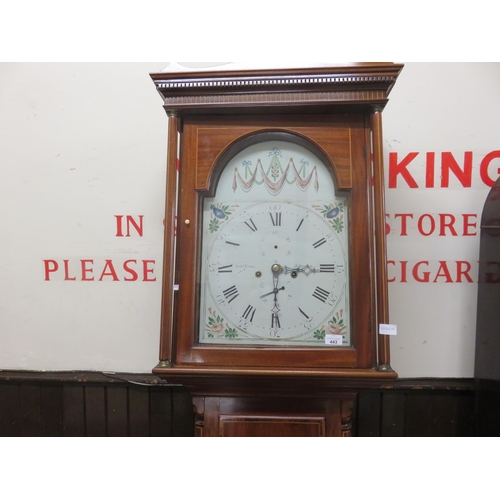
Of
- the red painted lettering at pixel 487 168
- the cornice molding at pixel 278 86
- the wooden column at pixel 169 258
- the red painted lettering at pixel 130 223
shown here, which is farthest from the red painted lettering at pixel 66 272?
the red painted lettering at pixel 487 168

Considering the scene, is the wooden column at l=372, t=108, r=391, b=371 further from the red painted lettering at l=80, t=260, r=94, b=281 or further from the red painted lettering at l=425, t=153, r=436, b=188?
the red painted lettering at l=80, t=260, r=94, b=281

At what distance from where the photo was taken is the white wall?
1384 millimetres

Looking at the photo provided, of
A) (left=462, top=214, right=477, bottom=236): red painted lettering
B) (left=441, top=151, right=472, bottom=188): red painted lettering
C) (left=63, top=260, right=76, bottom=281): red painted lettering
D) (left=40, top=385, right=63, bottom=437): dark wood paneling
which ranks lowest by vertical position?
(left=40, top=385, right=63, bottom=437): dark wood paneling

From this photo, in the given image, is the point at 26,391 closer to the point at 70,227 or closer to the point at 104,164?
the point at 70,227

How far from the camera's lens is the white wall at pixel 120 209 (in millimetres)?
1384

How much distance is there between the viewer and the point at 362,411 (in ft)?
4.66

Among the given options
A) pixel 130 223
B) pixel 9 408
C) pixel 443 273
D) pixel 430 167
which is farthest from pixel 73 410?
pixel 430 167

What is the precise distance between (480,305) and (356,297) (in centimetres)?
67

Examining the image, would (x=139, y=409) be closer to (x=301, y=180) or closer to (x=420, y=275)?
(x=301, y=180)

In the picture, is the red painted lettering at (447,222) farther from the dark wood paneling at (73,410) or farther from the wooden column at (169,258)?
the dark wood paneling at (73,410)

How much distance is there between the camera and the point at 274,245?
3.44ft

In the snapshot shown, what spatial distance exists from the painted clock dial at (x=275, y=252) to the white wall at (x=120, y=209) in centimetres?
48

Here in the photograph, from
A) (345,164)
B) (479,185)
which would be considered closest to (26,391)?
(345,164)

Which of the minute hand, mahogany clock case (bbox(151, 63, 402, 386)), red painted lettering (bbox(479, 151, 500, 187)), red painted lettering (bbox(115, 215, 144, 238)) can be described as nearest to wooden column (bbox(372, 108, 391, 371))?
mahogany clock case (bbox(151, 63, 402, 386))
